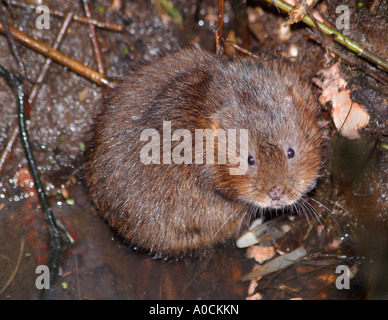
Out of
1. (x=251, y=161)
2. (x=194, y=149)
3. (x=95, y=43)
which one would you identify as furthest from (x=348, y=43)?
(x=95, y=43)

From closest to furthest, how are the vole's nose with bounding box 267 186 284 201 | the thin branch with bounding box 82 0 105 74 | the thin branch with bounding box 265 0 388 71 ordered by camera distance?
the vole's nose with bounding box 267 186 284 201 → the thin branch with bounding box 265 0 388 71 → the thin branch with bounding box 82 0 105 74

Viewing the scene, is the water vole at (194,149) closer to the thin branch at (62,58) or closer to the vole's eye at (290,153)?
the vole's eye at (290,153)

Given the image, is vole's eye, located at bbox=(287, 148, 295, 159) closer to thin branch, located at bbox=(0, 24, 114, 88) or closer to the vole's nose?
the vole's nose

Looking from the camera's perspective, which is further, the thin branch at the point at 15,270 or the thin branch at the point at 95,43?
the thin branch at the point at 95,43

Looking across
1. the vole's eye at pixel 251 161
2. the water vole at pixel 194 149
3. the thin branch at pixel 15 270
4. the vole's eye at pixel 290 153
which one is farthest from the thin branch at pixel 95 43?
the vole's eye at pixel 290 153

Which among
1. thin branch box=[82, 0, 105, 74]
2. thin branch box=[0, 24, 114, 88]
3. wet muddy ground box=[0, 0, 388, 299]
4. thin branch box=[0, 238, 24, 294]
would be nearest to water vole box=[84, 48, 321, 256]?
wet muddy ground box=[0, 0, 388, 299]

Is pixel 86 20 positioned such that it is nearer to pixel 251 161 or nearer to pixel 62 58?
pixel 62 58

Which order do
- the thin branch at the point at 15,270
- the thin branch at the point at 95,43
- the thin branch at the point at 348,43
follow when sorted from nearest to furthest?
the thin branch at the point at 348,43 → the thin branch at the point at 15,270 → the thin branch at the point at 95,43
